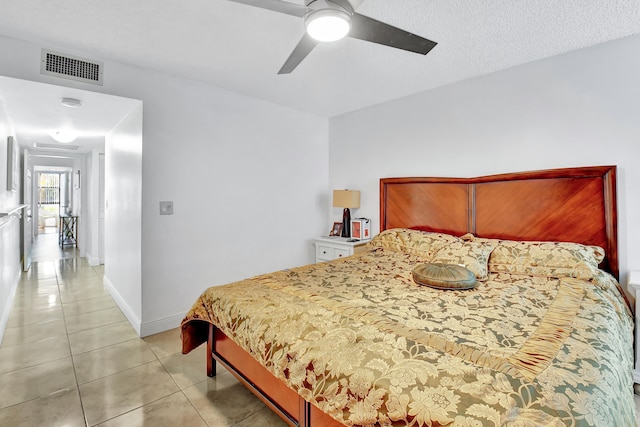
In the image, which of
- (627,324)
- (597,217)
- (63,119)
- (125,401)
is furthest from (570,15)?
(63,119)

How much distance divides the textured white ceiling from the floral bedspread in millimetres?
Answer: 1699

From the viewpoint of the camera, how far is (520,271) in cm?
223

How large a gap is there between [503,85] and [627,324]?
2.06 meters

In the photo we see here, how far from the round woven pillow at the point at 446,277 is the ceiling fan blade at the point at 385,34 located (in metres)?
1.34

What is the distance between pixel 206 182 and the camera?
10.2ft

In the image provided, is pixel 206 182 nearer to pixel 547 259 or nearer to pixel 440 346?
pixel 440 346

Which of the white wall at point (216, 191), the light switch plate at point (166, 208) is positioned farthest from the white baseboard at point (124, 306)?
the light switch plate at point (166, 208)

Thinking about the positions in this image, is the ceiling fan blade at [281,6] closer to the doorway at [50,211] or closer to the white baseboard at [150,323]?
the white baseboard at [150,323]

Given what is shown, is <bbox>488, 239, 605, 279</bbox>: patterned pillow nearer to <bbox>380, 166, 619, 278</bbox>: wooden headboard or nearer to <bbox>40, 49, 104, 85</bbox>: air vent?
<bbox>380, 166, 619, 278</bbox>: wooden headboard

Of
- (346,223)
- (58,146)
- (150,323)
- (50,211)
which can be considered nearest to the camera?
(150,323)

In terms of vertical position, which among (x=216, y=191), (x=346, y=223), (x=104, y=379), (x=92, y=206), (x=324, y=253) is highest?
(x=216, y=191)

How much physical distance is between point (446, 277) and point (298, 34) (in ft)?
6.30

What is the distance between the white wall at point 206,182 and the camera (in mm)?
2727

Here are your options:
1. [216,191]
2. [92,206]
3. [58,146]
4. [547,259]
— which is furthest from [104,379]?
[58,146]
